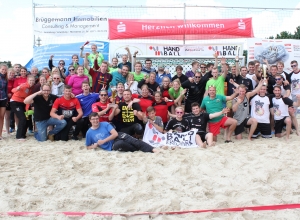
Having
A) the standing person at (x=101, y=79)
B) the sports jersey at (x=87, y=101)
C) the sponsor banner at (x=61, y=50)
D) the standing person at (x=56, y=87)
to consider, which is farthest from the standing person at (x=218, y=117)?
the sponsor banner at (x=61, y=50)

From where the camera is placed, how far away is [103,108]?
574cm

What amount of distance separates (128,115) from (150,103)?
563 millimetres

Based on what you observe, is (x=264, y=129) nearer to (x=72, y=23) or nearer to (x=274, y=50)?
(x=274, y=50)

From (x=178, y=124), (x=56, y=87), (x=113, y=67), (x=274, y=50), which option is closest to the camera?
(x=178, y=124)

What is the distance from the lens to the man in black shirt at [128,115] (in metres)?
5.63

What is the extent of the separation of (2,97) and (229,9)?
265 inches

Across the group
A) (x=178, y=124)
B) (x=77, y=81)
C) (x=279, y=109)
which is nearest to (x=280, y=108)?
(x=279, y=109)

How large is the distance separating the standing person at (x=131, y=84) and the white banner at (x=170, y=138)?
1.18 meters

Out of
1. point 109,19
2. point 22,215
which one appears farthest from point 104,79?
point 22,215

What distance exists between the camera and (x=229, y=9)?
29.2ft

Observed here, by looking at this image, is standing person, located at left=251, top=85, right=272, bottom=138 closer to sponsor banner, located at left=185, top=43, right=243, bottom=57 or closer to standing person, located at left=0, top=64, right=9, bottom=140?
sponsor banner, located at left=185, top=43, right=243, bottom=57

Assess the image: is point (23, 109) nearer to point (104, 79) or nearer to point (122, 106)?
point (104, 79)

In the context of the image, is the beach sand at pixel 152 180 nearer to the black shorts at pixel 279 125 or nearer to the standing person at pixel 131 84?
the black shorts at pixel 279 125

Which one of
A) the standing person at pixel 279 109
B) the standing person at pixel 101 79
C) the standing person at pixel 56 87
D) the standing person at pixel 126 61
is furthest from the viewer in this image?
the standing person at pixel 126 61
